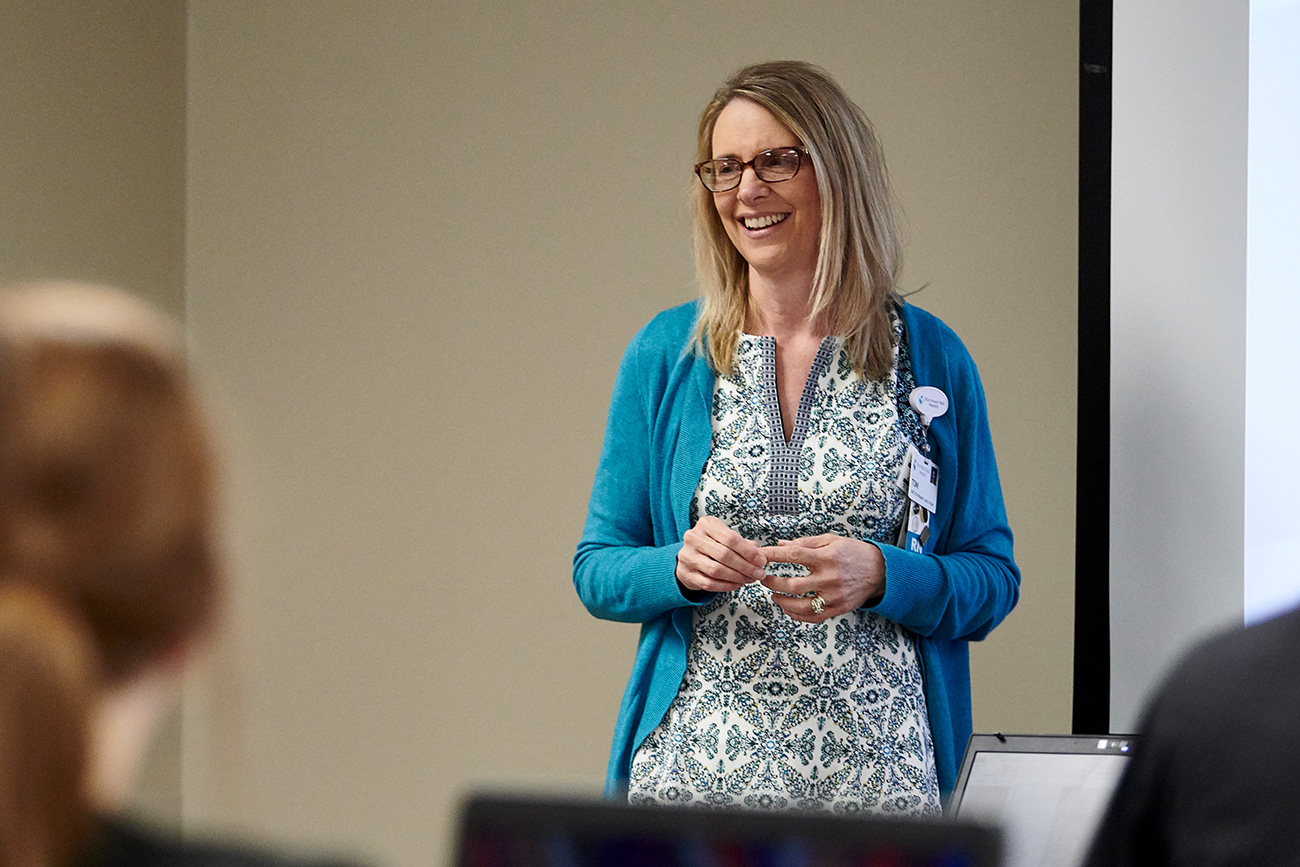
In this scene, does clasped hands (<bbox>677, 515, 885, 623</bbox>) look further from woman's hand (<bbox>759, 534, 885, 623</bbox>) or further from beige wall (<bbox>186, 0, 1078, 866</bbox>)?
beige wall (<bbox>186, 0, 1078, 866</bbox>)

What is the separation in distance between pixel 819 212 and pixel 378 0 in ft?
7.03

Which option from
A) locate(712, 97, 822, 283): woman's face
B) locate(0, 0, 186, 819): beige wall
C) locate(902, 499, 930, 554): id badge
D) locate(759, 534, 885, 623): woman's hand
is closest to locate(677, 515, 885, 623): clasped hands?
locate(759, 534, 885, 623): woman's hand

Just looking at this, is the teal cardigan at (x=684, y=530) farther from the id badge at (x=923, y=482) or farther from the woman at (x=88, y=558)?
the woman at (x=88, y=558)

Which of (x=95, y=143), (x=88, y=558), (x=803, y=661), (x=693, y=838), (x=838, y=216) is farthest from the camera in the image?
(x=95, y=143)

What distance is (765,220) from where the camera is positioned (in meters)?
1.96

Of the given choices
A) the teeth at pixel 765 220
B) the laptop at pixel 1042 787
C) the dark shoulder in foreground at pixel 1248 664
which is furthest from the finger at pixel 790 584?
the dark shoulder in foreground at pixel 1248 664

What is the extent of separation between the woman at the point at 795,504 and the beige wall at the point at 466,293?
1228 millimetres

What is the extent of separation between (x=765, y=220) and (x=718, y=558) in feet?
1.71

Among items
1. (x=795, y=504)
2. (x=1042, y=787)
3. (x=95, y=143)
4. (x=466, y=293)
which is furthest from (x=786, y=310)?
(x=95, y=143)

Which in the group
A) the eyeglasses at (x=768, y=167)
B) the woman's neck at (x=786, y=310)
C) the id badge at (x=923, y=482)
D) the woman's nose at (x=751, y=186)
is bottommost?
the id badge at (x=923, y=482)

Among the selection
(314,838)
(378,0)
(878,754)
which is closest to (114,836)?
(878,754)

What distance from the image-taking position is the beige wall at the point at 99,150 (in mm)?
3262

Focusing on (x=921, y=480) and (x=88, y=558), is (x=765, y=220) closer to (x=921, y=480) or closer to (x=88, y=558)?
(x=921, y=480)

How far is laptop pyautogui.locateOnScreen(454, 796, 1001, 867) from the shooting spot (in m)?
0.62
